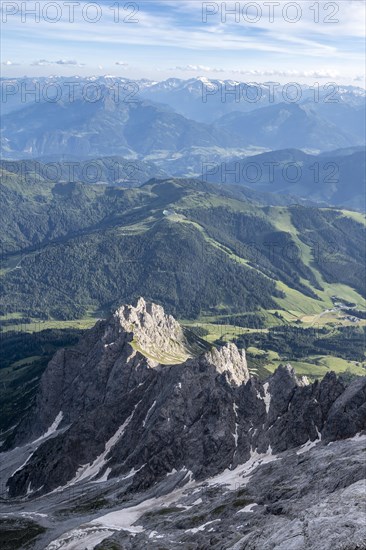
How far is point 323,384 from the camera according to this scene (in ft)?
625

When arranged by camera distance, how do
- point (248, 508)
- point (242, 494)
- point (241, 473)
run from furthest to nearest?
point (241, 473) → point (242, 494) → point (248, 508)

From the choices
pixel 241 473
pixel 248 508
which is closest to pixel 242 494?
pixel 248 508

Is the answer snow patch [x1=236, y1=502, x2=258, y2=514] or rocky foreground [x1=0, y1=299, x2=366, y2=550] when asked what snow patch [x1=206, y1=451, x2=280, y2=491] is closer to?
rocky foreground [x1=0, y1=299, x2=366, y2=550]

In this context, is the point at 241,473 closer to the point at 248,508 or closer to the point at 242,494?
the point at 242,494

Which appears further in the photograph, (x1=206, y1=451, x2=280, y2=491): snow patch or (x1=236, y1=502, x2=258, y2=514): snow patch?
(x1=206, y1=451, x2=280, y2=491): snow patch

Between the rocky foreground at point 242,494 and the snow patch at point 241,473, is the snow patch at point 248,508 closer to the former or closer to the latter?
the rocky foreground at point 242,494

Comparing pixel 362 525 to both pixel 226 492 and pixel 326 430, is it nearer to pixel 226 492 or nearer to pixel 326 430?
pixel 226 492

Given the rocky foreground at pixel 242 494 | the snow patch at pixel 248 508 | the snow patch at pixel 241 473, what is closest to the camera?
the rocky foreground at pixel 242 494

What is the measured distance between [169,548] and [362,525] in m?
47.8

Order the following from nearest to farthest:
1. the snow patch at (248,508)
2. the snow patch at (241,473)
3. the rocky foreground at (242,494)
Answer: the rocky foreground at (242,494) < the snow patch at (248,508) < the snow patch at (241,473)

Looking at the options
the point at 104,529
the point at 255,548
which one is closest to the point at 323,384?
the point at 104,529

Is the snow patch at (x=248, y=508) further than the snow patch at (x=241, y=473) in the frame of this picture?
No

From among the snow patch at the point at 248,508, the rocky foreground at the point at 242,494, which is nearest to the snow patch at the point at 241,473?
the rocky foreground at the point at 242,494

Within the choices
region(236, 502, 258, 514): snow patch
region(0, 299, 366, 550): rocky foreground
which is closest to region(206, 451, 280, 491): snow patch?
region(0, 299, 366, 550): rocky foreground
